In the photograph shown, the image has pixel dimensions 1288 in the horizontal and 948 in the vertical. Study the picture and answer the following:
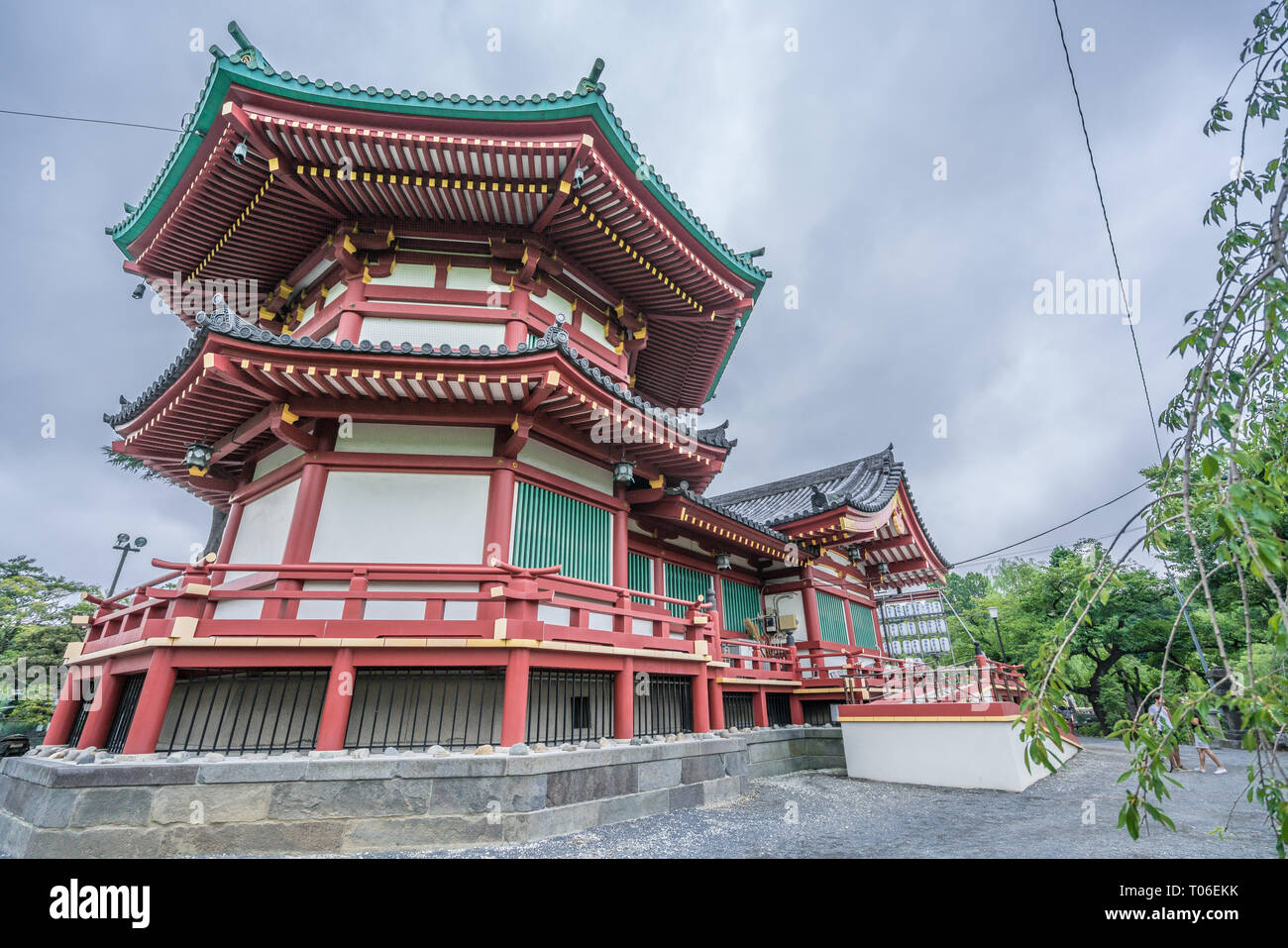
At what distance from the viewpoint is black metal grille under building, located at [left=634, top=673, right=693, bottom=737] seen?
9.46 metres

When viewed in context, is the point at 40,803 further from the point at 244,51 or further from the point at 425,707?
the point at 244,51

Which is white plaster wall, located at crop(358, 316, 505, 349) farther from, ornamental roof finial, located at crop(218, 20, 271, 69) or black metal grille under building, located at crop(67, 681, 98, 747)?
black metal grille under building, located at crop(67, 681, 98, 747)

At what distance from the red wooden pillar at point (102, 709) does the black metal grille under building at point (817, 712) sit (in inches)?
486

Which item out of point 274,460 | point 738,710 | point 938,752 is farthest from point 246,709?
point 938,752

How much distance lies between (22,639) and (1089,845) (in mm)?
33090

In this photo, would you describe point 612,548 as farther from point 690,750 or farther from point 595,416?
point 690,750

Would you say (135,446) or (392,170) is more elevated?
(392,170)

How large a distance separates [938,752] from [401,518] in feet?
31.8

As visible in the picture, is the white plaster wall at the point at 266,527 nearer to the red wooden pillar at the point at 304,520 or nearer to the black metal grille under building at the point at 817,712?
the red wooden pillar at the point at 304,520

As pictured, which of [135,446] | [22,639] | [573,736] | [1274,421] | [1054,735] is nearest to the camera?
[1054,735]

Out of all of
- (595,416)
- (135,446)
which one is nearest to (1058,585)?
(595,416)

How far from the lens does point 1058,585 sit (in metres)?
24.8

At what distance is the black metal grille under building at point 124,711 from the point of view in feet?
23.3

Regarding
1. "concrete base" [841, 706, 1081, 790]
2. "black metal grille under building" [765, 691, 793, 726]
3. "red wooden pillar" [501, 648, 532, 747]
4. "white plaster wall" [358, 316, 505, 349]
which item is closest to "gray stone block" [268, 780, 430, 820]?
"red wooden pillar" [501, 648, 532, 747]
